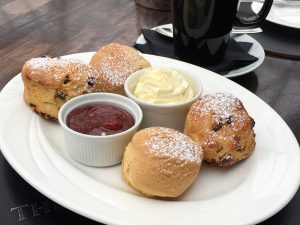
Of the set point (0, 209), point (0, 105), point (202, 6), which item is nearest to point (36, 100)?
point (0, 105)

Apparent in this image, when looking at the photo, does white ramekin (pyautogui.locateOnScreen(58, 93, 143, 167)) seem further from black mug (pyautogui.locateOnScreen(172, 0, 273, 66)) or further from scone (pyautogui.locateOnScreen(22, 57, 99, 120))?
black mug (pyautogui.locateOnScreen(172, 0, 273, 66))

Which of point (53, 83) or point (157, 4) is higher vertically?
point (53, 83)

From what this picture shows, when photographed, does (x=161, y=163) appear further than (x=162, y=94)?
No

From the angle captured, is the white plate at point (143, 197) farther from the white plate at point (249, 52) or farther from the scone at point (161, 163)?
the white plate at point (249, 52)

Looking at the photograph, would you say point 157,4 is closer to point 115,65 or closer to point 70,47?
point 70,47

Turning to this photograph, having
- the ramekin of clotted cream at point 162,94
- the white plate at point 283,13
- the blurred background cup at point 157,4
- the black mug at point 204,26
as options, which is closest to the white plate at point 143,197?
the ramekin of clotted cream at point 162,94

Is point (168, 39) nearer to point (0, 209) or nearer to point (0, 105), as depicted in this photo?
point (0, 105)

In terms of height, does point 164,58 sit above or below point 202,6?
below

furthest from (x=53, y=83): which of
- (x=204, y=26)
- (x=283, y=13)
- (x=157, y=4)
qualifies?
(x=283, y=13)
